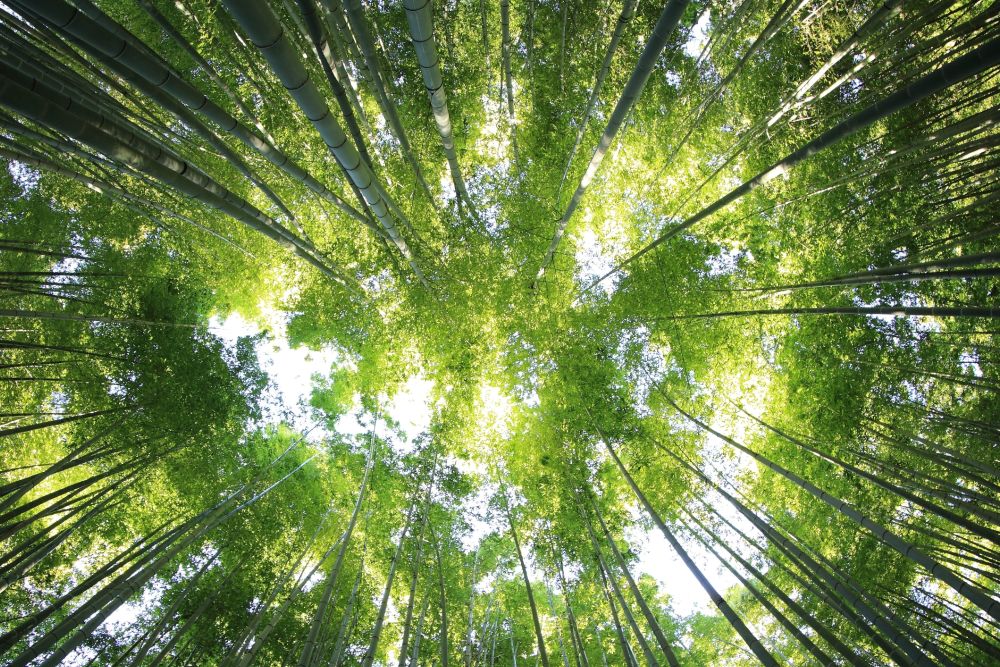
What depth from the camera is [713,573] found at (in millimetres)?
6898

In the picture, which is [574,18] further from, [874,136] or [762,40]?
[874,136]

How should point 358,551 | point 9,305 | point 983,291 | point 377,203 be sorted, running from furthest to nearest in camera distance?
1. point 358,551
2. point 9,305
3. point 983,291
4. point 377,203

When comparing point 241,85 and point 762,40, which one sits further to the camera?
point 241,85

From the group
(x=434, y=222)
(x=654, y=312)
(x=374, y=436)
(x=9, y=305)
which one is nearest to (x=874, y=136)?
(x=654, y=312)

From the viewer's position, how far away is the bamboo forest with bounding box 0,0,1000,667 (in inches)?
166

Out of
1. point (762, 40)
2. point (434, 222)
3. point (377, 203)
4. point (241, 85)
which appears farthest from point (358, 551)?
point (762, 40)

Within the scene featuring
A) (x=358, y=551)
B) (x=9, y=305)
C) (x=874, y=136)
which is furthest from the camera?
(x=358, y=551)

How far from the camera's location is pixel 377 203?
310 centimetres

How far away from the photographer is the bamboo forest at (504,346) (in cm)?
421

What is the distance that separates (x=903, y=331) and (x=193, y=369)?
8.23 metres

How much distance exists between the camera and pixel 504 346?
6.32 m

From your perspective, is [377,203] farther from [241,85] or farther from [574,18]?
[574,18]

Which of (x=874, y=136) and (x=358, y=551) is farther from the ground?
(x=874, y=136)

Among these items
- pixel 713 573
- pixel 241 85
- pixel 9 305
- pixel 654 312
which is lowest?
pixel 713 573
